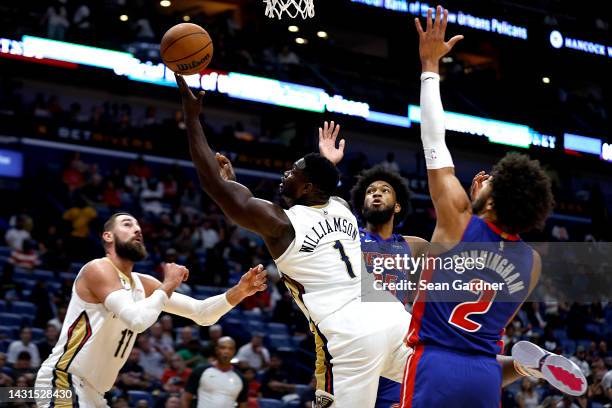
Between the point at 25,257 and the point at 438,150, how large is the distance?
11.6 m

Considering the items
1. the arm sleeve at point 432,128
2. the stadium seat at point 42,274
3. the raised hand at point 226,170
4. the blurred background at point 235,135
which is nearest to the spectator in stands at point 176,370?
the blurred background at point 235,135

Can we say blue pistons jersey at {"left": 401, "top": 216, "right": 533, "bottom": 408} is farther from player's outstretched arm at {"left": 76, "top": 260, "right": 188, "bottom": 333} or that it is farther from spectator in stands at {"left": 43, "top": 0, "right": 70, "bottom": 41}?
spectator in stands at {"left": 43, "top": 0, "right": 70, "bottom": 41}

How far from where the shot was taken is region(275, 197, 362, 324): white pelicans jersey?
17.4 ft

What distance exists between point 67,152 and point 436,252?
52.3ft

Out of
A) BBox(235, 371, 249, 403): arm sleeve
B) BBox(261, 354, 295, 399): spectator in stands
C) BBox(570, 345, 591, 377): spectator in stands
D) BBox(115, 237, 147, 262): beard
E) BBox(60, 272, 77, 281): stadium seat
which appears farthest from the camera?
BBox(570, 345, 591, 377): spectator in stands

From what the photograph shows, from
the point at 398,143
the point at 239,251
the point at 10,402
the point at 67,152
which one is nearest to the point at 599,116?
the point at 398,143

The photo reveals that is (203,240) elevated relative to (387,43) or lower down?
lower down

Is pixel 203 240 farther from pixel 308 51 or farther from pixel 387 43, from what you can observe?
pixel 387 43

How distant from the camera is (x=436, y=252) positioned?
Result: 4355mm

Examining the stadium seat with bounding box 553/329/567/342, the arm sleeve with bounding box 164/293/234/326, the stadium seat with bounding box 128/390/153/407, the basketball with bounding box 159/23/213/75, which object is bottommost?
the stadium seat with bounding box 128/390/153/407

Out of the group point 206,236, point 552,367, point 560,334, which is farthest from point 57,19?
point 552,367

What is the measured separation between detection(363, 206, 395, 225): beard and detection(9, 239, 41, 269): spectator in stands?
30.7 feet

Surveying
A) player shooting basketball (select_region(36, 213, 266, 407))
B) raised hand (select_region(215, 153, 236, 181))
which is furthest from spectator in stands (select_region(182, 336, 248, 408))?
raised hand (select_region(215, 153, 236, 181))

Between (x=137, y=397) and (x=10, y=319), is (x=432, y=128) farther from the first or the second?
(x=10, y=319)
